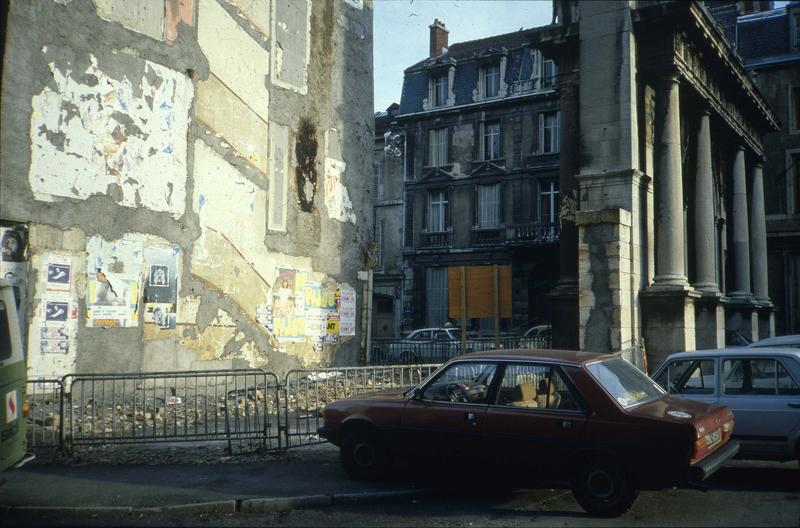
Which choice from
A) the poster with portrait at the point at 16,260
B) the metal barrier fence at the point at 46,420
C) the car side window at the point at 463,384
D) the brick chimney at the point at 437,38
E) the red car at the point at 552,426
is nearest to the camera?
the red car at the point at 552,426

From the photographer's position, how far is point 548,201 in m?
36.6

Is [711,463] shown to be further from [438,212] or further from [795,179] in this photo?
[438,212]

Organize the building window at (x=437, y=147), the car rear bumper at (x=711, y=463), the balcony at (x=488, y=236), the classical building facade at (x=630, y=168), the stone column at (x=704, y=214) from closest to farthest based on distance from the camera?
the car rear bumper at (x=711, y=463), the classical building facade at (x=630, y=168), the stone column at (x=704, y=214), the balcony at (x=488, y=236), the building window at (x=437, y=147)

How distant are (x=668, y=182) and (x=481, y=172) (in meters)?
20.9

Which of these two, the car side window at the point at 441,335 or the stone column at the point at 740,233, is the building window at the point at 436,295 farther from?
the stone column at the point at 740,233

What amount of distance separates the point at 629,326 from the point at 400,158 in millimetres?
27354

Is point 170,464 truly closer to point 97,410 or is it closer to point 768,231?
point 97,410

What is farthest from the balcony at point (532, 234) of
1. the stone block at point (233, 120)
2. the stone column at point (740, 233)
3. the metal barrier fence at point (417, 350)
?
the stone block at point (233, 120)

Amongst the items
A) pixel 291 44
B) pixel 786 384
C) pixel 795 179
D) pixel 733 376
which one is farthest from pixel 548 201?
pixel 786 384

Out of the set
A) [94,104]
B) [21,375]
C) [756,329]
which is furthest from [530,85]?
[21,375]

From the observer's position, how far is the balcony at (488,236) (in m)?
37.7

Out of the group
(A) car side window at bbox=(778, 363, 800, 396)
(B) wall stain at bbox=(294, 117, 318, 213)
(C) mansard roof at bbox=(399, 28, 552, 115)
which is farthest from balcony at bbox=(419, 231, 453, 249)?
(A) car side window at bbox=(778, 363, 800, 396)

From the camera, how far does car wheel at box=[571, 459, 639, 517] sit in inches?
261

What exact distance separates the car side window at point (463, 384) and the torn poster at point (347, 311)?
11.6 meters
